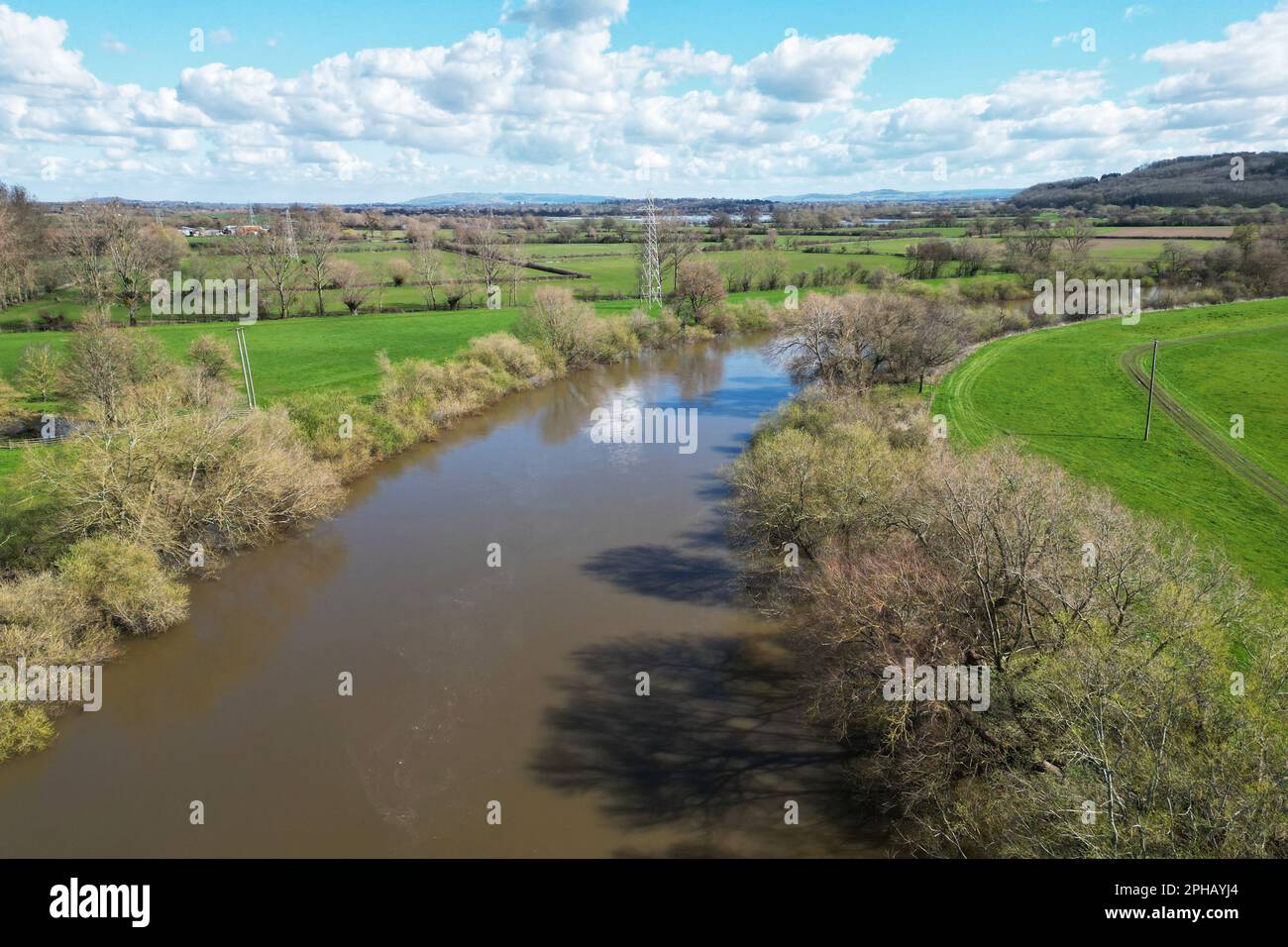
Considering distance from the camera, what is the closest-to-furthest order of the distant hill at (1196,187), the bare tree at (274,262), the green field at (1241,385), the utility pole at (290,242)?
the green field at (1241,385)
the bare tree at (274,262)
the utility pole at (290,242)
the distant hill at (1196,187)

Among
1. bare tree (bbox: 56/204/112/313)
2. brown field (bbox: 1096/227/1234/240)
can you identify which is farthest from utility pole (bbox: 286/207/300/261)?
brown field (bbox: 1096/227/1234/240)

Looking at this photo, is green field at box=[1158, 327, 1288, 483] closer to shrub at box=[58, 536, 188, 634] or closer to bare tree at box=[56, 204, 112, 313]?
shrub at box=[58, 536, 188, 634]

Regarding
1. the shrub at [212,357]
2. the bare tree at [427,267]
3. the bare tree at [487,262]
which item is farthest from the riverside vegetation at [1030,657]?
the bare tree at [427,267]

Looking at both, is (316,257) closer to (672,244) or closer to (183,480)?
(672,244)

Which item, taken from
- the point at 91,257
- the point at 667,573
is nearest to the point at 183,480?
the point at 667,573

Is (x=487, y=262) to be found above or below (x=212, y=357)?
above

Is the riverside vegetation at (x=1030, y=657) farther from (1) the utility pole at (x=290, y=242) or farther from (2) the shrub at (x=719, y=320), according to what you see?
(1) the utility pole at (x=290, y=242)
